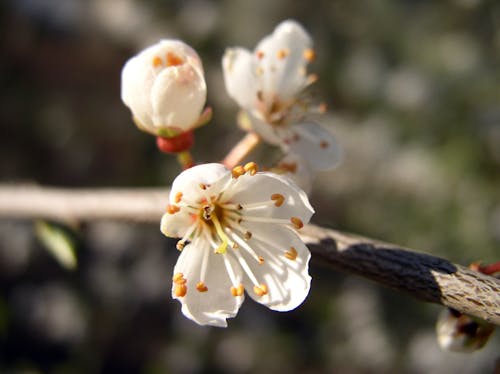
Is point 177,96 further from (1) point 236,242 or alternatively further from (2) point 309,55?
(2) point 309,55

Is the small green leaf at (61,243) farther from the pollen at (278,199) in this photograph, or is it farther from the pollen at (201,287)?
the pollen at (278,199)

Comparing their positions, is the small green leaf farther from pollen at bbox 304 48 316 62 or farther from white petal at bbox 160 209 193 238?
pollen at bbox 304 48 316 62

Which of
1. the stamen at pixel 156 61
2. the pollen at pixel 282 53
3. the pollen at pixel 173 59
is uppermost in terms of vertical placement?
the pollen at pixel 282 53

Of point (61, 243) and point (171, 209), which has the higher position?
point (171, 209)

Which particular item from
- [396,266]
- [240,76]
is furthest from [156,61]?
[396,266]

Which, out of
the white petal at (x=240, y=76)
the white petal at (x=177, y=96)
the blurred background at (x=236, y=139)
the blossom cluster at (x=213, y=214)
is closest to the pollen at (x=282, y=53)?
the white petal at (x=240, y=76)

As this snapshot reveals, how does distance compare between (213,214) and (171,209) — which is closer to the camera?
(171,209)
